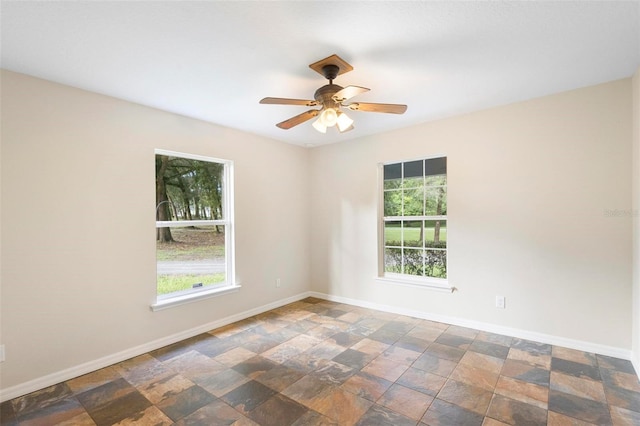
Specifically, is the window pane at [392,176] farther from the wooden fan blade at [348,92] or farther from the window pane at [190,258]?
the window pane at [190,258]

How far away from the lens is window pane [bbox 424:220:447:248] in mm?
3758

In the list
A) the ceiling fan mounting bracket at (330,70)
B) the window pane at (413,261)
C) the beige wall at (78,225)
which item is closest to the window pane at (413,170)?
the window pane at (413,261)

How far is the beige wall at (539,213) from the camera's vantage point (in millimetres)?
2719

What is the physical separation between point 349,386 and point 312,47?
8.43 ft

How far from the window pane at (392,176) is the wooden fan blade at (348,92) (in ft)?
6.84

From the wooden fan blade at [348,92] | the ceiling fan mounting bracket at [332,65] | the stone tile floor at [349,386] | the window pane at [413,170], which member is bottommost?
the stone tile floor at [349,386]

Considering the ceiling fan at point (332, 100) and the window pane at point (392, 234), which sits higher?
the ceiling fan at point (332, 100)

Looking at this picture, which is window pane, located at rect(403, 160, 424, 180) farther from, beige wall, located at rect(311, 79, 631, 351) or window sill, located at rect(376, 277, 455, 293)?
window sill, located at rect(376, 277, 455, 293)

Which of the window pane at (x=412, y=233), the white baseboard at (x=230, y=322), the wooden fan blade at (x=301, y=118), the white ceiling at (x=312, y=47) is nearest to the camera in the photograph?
the white ceiling at (x=312, y=47)

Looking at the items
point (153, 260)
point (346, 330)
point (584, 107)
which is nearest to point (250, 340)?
A: point (346, 330)

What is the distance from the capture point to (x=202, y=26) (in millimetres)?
1830

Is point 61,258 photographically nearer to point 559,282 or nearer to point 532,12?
point 532,12

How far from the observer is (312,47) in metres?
2.06

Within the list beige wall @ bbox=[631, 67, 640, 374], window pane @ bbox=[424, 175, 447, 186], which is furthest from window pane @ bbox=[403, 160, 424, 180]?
beige wall @ bbox=[631, 67, 640, 374]
